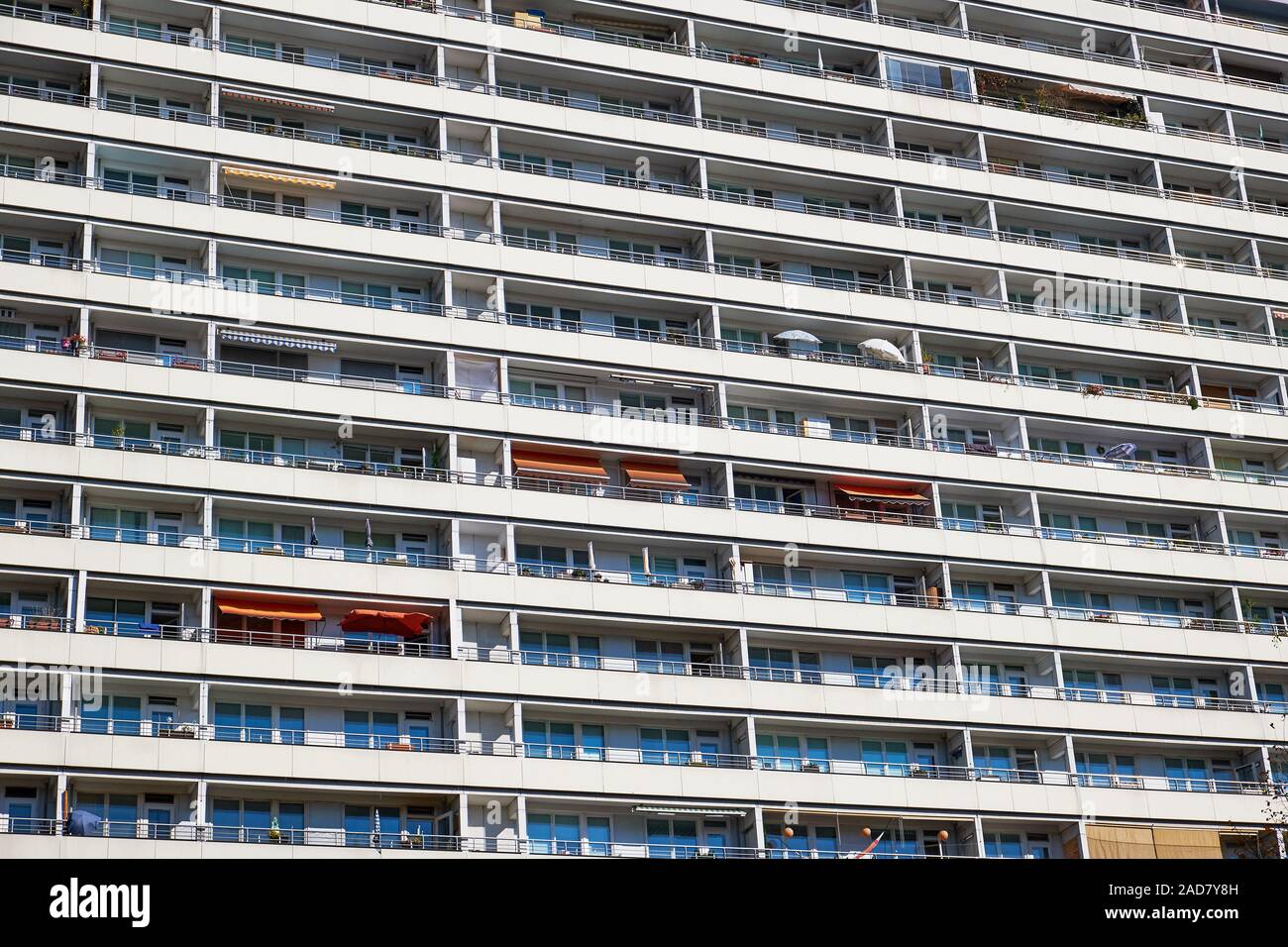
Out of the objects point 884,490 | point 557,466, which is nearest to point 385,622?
point 557,466

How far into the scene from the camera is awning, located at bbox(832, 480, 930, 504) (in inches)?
2498

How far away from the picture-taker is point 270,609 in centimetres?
5472

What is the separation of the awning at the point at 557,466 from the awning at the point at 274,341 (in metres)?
7.13

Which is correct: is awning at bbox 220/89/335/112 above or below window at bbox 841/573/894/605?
above

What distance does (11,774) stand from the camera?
49.8 m

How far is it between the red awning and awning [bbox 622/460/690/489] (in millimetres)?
9138

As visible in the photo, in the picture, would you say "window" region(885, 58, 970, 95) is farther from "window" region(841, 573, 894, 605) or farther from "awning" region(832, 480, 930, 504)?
"window" region(841, 573, 894, 605)

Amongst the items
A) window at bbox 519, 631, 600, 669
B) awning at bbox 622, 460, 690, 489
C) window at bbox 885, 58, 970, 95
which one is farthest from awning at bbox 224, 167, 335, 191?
window at bbox 885, 58, 970, 95

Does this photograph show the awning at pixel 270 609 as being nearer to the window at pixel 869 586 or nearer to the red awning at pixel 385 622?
the red awning at pixel 385 622

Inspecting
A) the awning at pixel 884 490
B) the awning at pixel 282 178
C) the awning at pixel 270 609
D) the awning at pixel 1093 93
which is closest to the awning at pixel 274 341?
the awning at pixel 282 178

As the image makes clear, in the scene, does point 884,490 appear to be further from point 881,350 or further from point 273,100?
point 273,100

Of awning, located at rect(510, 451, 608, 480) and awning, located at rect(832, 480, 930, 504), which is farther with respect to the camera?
awning, located at rect(832, 480, 930, 504)
